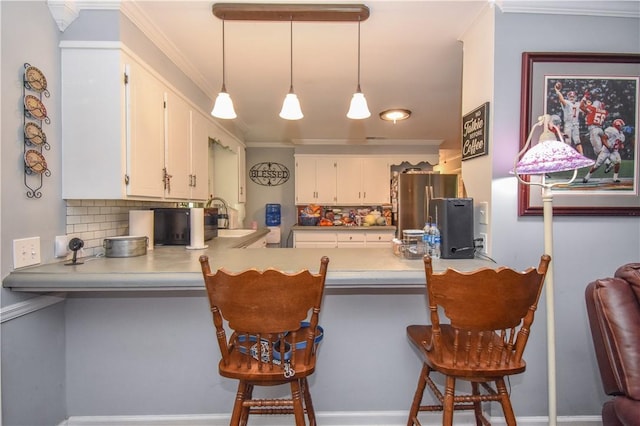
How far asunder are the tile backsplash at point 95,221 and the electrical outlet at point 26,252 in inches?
8.2

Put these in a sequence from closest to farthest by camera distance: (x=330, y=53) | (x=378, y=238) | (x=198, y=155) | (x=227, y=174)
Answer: (x=330, y=53)
(x=198, y=155)
(x=227, y=174)
(x=378, y=238)

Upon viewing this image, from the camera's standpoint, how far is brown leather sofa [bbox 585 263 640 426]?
119cm

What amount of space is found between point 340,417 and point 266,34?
225 centimetres

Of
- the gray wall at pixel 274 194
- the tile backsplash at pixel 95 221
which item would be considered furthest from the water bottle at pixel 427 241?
the gray wall at pixel 274 194

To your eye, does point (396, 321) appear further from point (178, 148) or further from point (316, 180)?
point (316, 180)

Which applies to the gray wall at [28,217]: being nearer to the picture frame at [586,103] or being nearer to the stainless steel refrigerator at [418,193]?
the picture frame at [586,103]

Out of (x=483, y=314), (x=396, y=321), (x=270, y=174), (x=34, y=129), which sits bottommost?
(x=396, y=321)

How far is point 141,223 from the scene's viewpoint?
206 centimetres

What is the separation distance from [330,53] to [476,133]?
111 centimetres

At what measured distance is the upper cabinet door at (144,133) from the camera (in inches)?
69.4

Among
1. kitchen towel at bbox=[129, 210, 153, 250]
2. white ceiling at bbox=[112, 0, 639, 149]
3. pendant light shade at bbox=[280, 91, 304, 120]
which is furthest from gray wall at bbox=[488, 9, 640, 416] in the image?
kitchen towel at bbox=[129, 210, 153, 250]

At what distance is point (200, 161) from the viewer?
2.83 m

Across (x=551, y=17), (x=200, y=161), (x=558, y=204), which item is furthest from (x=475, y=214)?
(x=200, y=161)

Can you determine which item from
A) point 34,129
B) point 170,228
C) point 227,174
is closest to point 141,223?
point 170,228
